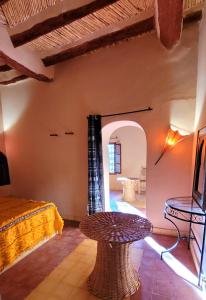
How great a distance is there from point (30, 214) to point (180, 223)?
2.37m

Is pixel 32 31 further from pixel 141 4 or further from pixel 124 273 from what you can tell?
pixel 124 273

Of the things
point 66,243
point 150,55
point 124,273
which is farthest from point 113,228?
point 150,55

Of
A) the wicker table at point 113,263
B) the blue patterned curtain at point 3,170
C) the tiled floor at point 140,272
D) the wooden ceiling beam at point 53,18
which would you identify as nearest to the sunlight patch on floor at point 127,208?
the tiled floor at point 140,272

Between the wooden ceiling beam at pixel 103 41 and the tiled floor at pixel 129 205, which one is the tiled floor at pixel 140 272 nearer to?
the tiled floor at pixel 129 205

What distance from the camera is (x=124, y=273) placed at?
6.43 ft

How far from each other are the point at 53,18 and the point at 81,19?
0.41 meters

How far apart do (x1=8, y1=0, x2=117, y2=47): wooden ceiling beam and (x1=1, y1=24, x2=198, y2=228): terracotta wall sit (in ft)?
3.58

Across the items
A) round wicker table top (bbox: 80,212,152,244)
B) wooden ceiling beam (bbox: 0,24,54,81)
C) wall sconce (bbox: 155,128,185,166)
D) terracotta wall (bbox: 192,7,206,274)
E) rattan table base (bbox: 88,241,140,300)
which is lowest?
rattan table base (bbox: 88,241,140,300)

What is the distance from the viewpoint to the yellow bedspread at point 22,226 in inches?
93.9

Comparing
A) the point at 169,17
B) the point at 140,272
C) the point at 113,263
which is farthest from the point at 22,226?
the point at 169,17

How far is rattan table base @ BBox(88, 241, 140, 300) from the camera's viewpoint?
1.91 m

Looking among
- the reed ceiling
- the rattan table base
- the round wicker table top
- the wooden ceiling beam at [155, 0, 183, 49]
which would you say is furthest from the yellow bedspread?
the wooden ceiling beam at [155, 0, 183, 49]

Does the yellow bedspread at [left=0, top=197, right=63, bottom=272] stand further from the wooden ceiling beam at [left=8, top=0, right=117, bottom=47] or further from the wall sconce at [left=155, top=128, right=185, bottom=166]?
the wooden ceiling beam at [left=8, top=0, right=117, bottom=47]

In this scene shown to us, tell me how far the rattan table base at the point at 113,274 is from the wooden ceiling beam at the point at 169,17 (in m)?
2.38
